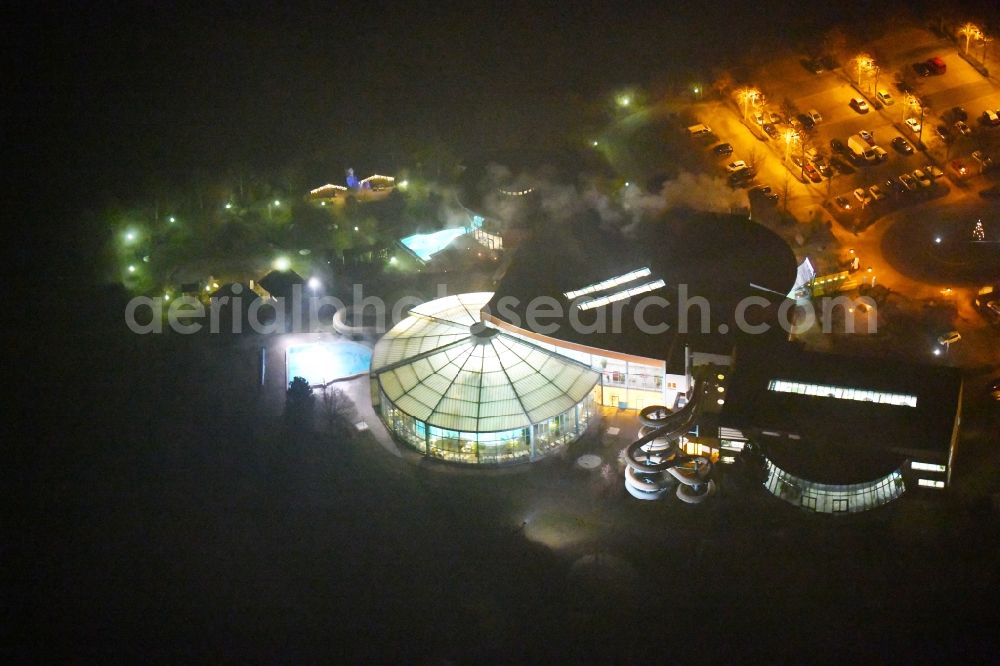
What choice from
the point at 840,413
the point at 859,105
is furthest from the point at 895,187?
the point at 840,413

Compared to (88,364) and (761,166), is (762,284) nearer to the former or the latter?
(761,166)

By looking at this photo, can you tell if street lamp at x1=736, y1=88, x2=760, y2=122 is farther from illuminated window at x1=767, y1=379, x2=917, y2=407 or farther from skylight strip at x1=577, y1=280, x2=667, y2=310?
illuminated window at x1=767, y1=379, x2=917, y2=407

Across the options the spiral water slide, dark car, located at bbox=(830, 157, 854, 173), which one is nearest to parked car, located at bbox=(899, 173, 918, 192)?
dark car, located at bbox=(830, 157, 854, 173)

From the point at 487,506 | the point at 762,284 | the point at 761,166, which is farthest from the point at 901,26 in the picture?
the point at 487,506

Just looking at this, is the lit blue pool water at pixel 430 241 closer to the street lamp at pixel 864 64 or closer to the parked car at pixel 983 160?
the street lamp at pixel 864 64

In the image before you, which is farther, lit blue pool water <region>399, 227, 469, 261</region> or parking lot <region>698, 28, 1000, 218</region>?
parking lot <region>698, 28, 1000, 218</region>

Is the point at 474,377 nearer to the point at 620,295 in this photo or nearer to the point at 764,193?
the point at 620,295
